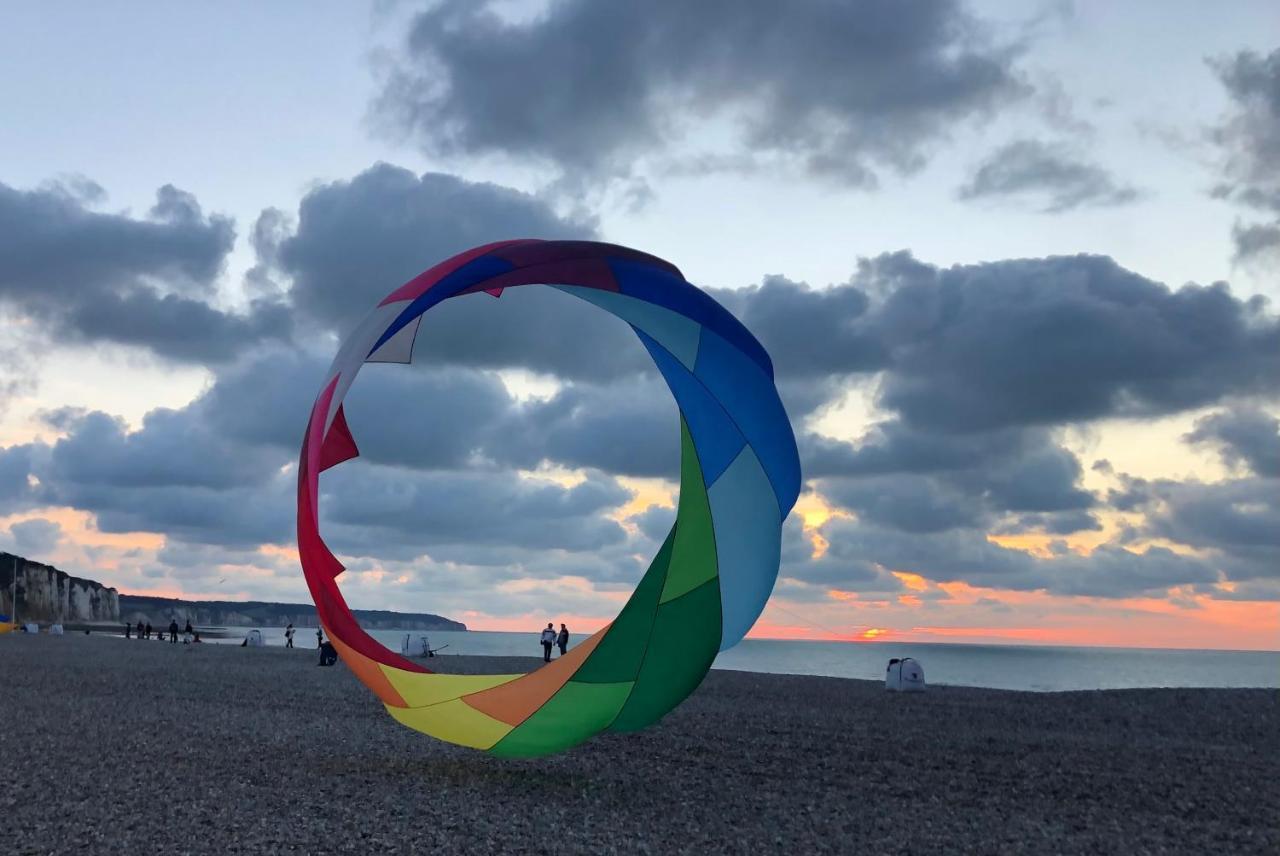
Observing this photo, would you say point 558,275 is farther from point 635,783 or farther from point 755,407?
point 635,783

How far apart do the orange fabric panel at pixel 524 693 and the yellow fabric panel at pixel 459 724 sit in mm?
77

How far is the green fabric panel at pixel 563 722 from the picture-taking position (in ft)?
38.4

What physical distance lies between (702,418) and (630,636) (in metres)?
2.83

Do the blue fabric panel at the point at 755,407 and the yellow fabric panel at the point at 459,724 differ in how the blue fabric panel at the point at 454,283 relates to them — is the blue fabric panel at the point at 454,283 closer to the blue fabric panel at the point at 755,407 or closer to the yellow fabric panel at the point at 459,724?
the blue fabric panel at the point at 755,407

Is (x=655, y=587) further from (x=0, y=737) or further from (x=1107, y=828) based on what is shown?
(x=0, y=737)

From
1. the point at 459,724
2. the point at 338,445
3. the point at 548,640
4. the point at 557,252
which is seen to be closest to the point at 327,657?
the point at 548,640

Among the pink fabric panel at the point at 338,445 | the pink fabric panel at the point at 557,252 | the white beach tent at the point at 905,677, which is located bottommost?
the white beach tent at the point at 905,677

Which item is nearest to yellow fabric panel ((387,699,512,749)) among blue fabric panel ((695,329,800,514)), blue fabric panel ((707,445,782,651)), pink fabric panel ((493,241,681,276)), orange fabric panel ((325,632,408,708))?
orange fabric panel ((325,632,408,708))

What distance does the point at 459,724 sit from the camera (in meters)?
11.9

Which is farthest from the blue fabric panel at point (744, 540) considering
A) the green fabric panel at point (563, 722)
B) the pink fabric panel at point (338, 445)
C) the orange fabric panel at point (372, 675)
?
the pink fabric panel at point (338, 445)

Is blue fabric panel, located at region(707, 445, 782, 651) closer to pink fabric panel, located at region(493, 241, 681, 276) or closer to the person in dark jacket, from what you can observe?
pink fabric panel, located at region(493, 241, 681, 276)

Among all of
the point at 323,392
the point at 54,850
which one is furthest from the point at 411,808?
the point at 323,392

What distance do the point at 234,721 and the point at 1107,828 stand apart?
12740 millimetres

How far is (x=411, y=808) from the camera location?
10703 mm
